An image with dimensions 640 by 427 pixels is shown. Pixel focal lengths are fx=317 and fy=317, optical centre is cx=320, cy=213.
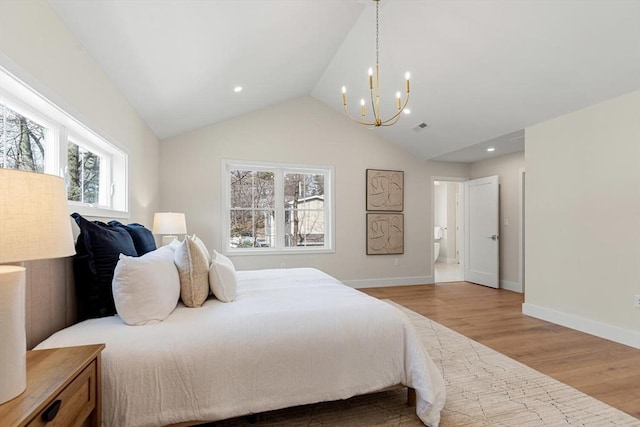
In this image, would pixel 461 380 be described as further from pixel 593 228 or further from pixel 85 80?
pixel 85 80

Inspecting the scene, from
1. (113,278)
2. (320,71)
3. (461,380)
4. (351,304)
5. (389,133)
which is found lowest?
(461,380)

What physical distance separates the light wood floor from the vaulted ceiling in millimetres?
2373

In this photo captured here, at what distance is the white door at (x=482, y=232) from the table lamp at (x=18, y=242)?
6.04 m

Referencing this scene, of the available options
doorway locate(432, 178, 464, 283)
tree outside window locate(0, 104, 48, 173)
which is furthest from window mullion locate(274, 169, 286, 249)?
doorway locate(432, 178, 464, 283)

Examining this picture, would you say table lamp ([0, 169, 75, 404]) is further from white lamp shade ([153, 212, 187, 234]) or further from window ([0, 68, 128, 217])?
white lamp shade ([153, 212, 187, 234])

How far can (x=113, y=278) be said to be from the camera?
1.71 metres

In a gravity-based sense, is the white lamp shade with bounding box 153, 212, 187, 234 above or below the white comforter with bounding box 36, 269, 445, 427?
above

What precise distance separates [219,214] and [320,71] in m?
2.57

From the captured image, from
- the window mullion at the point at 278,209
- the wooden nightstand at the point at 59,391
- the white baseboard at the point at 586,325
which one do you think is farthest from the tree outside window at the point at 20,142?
the white baseboard at the point at 586,325

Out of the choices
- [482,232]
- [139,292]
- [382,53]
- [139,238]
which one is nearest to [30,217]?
[139,292]

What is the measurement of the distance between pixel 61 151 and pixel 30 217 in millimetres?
1608

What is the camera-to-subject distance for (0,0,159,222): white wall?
1496mm

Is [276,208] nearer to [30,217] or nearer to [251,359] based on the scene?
[251,359]

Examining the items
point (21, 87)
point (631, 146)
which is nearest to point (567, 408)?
point (631, 146)
